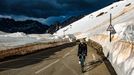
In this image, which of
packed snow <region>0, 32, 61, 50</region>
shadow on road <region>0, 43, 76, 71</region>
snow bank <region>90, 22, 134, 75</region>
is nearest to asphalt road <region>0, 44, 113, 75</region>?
shadow on road <region>0, 43, 76, 71</region>

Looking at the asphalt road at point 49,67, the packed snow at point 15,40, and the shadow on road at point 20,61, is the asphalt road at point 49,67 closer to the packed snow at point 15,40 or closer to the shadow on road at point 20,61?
the shadow on road at point 20,61

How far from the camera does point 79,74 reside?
19188 mm

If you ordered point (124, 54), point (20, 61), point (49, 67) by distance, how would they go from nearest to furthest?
point (124, 54)
point (49, 67)
point (20, 61)

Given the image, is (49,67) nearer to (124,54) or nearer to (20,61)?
(20,61)

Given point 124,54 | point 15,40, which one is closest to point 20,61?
point 124,54

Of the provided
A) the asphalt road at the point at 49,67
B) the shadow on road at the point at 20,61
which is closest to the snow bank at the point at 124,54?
the asphalt road at the point at 49,67

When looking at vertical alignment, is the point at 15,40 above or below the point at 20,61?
above

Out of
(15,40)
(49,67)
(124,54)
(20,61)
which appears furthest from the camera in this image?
(15,40)

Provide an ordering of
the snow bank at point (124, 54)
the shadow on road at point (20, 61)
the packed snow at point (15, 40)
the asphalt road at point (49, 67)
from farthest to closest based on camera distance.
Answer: the packed snow at point (15, 40)
the shadow on road at point (20, 61)
the asphalt road at point (49, 67)
the snow bank at point (124, 54)

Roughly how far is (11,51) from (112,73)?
21.8 metres

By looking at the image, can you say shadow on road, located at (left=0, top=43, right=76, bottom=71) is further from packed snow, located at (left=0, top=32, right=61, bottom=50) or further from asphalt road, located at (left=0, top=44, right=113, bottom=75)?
packed snow, located at (left=0, top=32, right=61, bottom=50)

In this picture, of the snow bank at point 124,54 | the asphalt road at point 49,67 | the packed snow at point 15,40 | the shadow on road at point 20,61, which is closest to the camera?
the snow bank at point 124,54

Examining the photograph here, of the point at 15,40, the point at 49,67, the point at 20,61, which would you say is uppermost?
the point at 15,40

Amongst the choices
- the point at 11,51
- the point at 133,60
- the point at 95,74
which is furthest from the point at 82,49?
the point at 11,51
